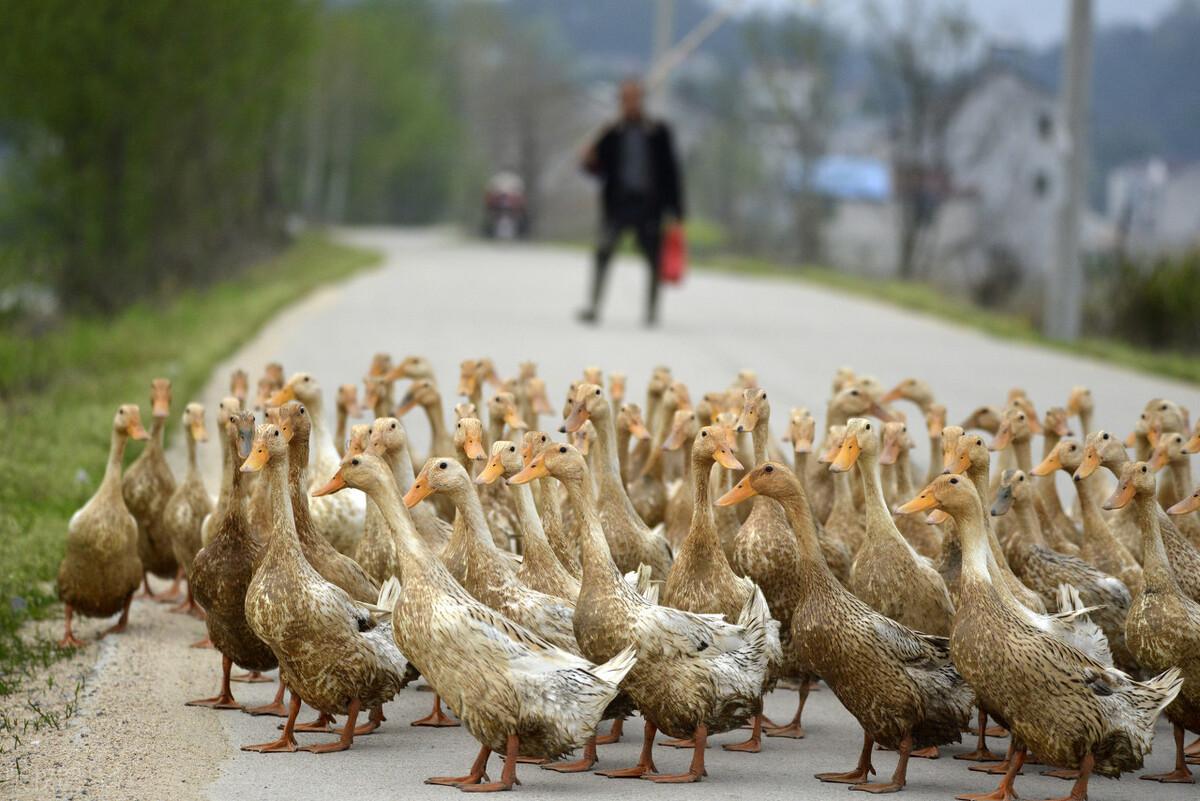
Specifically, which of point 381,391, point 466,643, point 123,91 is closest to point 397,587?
point 466,643

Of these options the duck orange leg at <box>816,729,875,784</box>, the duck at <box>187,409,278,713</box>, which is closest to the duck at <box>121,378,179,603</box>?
the duck at <box>187,409,278,713</box>

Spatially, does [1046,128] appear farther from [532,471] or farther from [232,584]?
[232,584]

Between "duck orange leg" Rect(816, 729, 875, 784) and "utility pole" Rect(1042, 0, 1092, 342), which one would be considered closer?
"duck orange leg" Rect(816, 729, 875, 784)

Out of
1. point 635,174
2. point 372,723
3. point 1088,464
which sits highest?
point 635,174

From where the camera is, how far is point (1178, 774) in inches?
242

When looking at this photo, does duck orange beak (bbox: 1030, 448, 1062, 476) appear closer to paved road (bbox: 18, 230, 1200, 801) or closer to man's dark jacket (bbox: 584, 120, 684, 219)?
paved road (bbox: 18, 230, 1200, 801)

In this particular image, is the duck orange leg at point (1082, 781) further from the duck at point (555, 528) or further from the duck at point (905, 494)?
the duck at point (555, 528)

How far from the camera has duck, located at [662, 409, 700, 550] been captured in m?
7.86

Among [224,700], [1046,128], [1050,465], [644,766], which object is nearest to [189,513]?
[224,700]

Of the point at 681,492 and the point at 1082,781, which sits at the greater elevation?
the point at 681,492

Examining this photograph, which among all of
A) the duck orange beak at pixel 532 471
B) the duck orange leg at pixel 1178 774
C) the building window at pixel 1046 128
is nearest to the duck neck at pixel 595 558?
the duck orange beak at pixel 532 471

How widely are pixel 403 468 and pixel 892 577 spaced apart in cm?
203

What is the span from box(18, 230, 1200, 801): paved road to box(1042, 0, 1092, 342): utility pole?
0.97 m

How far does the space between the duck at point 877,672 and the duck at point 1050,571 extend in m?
0.84
